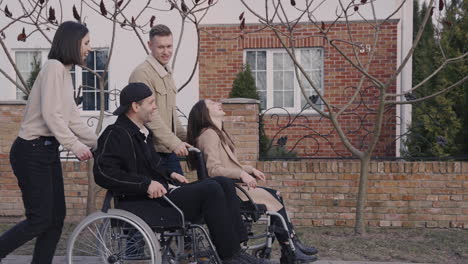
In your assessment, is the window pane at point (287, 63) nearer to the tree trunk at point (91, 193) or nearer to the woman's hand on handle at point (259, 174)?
the tree trunk at point (91, 193)

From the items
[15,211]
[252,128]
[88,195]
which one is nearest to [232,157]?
[252,128]

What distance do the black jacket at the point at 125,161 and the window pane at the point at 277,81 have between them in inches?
311

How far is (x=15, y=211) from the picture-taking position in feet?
25.2

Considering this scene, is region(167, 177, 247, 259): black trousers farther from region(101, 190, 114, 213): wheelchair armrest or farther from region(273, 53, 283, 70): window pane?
region(273, 53, 283, 70): window pane

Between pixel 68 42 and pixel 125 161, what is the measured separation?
0.90 metres

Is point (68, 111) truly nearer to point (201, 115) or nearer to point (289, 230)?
point (201, 115)

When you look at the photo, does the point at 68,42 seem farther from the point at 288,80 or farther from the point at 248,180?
the point at 288,80

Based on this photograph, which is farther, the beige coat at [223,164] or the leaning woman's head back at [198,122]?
the leaning woman's head back at [198,122]

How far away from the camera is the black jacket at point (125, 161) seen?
411 cm

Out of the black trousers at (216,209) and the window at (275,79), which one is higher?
the window at (275,79)

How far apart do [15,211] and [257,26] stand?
19.8 feet

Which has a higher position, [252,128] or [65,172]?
[252,128]

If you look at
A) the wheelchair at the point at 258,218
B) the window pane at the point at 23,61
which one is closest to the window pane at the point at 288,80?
the window pane at the point at 23,61

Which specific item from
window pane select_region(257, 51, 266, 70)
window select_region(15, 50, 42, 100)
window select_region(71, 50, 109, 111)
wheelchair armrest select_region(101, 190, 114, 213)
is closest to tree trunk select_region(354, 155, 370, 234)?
wheelchair armrest select_region(101, 190, 114, 213)
